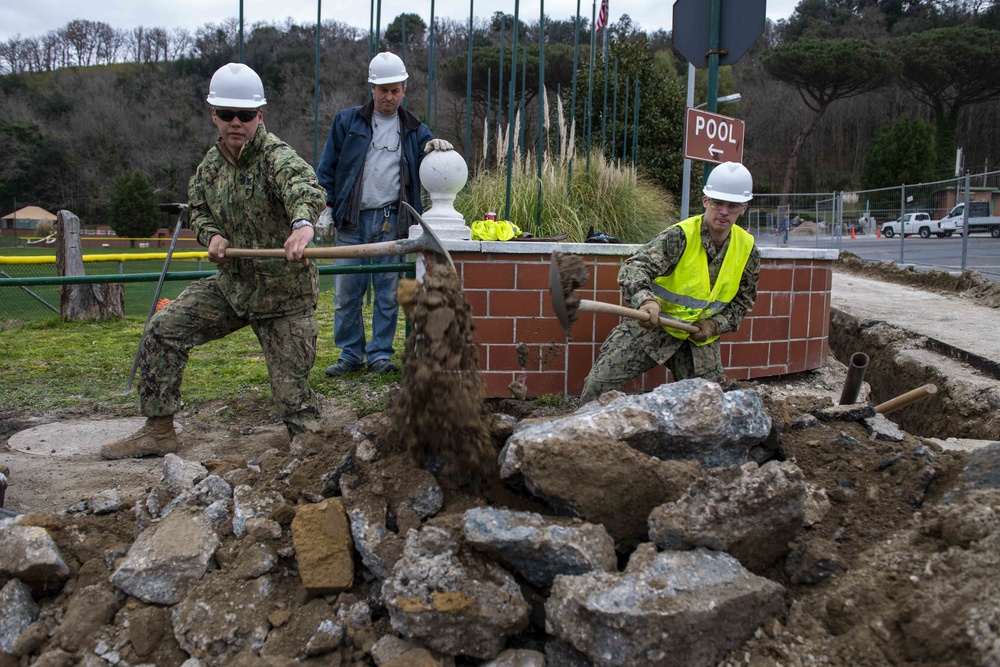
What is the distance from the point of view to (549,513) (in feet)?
8.41

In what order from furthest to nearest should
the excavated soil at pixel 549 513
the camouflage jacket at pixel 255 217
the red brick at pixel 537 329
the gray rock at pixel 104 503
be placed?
the red brick at pixel 537 329, the camouflage jacket at pixel 255 217, the gray rock at pixel 104 503, the excavated soil at pixel 549 513

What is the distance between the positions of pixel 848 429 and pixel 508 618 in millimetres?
1827

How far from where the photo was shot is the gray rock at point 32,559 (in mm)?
2475

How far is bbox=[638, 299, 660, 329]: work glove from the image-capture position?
3.83 metres

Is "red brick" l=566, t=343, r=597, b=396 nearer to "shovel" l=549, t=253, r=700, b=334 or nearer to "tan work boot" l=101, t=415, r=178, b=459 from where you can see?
"shovel" l=549, t=253, r=700, b=334

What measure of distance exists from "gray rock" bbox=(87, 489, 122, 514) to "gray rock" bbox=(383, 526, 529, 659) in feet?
4.40

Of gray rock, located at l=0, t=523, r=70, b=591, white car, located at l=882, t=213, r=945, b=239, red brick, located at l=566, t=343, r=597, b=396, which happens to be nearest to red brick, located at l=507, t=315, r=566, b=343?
red brick, located at l=566, t=343, r=597, b=396

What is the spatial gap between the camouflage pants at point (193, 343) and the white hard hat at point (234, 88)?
3.00 ft

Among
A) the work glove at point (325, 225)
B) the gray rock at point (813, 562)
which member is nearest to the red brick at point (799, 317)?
the gray rock at point (813, 562)

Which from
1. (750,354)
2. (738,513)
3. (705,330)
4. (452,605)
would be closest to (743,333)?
(750,354)

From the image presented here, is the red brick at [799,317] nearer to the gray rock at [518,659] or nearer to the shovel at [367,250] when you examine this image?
the shovel at [367,250]

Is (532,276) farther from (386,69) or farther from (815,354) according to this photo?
(815,354)

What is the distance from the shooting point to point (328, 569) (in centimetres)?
244

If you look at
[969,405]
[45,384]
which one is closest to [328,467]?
[45,384]
